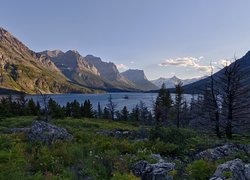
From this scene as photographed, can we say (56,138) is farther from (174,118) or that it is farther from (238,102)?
(174,118)

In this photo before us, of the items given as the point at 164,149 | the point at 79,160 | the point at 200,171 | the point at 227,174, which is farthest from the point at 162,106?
the point at 227,174

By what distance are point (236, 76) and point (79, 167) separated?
19.0m

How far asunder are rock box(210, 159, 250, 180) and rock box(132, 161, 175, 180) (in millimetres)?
1531

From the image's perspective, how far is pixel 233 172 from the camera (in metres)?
8.16

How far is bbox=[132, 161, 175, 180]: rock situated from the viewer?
8.86 metres

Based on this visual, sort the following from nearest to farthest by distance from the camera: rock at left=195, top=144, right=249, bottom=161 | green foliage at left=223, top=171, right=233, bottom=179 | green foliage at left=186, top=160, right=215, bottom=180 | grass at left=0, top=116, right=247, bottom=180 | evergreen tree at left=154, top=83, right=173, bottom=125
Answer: green foliage at left=223, top=171, right=233, bottom=179
grass at left=0, top=116, right=247, bottom=180
green foliage at left=186, top=160, right=215, bottom=180
rock at left=195, top=144, right=249, bottom=161
evergreen tree at left=154, top=83, right=173, bottom=125

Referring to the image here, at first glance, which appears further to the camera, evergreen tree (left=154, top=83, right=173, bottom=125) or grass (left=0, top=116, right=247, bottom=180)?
evergreen tree (left=154, top=83, right=173, bottom=125)

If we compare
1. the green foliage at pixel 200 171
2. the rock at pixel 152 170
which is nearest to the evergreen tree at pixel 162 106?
the rock at pixel 152 170

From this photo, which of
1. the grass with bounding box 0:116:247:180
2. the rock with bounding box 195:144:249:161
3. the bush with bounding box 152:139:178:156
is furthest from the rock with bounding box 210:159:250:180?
the bush with bounding box 152:139:178:156

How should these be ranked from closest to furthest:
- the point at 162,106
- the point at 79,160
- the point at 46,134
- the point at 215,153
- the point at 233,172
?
1. the point at 233,172
2. the point at 79,160
3. the point at 215,153
4. the point at 46,134
5. the point at 162,106

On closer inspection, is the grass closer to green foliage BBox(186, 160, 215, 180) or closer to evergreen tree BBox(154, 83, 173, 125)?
green foliage BBox(186, 160, 215, 180)

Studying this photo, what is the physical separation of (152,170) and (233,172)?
8.79 feet

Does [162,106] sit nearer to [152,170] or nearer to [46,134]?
[46,134]

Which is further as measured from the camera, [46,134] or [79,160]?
[46,134]
